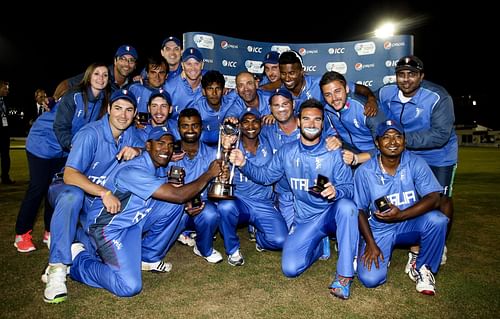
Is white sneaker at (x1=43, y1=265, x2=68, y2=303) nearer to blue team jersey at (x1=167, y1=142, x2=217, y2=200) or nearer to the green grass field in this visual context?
the green grass field

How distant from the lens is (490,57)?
45.2m

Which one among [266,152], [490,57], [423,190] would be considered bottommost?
[423,190]

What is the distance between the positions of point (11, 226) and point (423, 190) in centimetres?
638

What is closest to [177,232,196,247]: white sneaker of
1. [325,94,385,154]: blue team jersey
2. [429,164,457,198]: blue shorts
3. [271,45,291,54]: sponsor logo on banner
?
[325,94,385,154]: blue team jersey

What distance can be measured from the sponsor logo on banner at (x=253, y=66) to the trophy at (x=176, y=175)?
8.48m

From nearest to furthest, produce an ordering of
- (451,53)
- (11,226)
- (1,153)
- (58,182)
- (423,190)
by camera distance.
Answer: (423,190) → (58,182) → (11,226) → (1,153) → (451,53)

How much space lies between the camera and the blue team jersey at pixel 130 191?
425 centimetres

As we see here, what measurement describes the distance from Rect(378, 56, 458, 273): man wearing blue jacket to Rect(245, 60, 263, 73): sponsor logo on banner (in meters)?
7.63

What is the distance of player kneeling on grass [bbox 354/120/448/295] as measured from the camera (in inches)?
171

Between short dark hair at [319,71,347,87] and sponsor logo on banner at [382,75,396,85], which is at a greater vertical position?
sponsor logo on banner at [382,75,396,85]

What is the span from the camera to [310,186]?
4.86 m

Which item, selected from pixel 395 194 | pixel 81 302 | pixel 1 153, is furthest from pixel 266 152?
pixel 1 153

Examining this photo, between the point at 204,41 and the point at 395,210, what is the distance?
865cm

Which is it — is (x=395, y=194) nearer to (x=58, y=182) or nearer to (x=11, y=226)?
(x=58, y=182)
